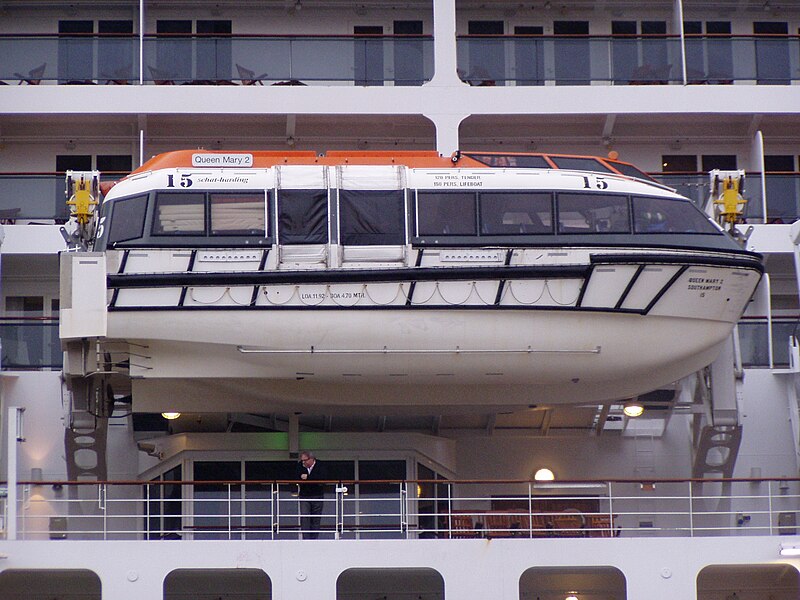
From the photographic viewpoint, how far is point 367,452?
1579cm

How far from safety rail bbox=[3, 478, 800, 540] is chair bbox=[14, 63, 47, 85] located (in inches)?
200

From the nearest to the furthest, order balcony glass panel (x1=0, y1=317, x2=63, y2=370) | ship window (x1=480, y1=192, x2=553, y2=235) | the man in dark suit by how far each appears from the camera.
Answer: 1. ship window (x1=480, y1=192, x2=553, y2=235)
2. the man in dark suit
3. balcony glass panel (x1=0, y1=317, x2=63, y2=370)

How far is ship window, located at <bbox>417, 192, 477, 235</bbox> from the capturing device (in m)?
13.7

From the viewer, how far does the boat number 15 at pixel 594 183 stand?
1393 centimetres

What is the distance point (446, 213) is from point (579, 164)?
5.01 feet

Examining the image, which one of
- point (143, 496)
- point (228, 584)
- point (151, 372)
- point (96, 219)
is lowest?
point (228, 584)

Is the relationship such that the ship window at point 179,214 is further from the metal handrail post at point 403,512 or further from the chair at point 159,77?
the chair at point 159,77

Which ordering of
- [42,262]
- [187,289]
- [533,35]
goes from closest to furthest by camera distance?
1. [187,289]
2. [42,262]
3. [533,35]

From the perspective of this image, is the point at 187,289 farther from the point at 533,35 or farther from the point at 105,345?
the point at 533,35

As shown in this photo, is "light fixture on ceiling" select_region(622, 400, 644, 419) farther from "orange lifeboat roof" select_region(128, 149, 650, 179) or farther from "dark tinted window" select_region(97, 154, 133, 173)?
"dark tinted window" select_region(97, 154, 133, 173)

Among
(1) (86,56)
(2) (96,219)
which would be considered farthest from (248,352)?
(1) (86,56)

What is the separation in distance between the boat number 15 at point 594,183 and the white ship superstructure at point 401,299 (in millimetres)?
17

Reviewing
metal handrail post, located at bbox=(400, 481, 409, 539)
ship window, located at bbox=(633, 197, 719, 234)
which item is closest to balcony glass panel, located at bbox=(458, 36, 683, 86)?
ship window, located at bbox=(633, 197, 719, 234)

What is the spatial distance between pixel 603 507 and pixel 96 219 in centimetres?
652
